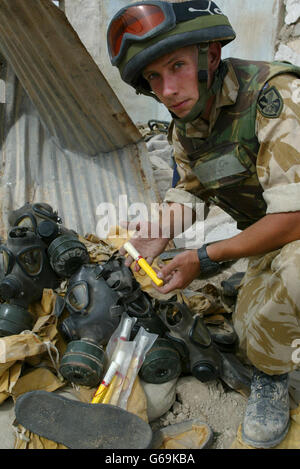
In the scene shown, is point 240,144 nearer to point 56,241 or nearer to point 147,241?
point 147,241

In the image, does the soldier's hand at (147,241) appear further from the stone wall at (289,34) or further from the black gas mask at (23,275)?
the stone wall at (289,34)

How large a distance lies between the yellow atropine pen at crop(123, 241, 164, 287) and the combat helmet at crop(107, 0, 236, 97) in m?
0.62

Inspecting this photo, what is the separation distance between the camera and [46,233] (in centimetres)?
190

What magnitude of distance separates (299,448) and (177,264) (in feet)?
2.37

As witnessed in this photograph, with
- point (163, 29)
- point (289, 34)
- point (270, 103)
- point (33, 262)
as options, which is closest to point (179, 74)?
point (163, 29)

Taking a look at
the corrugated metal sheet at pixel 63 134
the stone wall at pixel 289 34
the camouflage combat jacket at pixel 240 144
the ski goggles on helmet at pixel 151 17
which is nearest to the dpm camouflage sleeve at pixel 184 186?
the camouflage combat jacket at pixel 240 144

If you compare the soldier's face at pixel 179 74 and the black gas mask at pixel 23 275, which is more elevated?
the soldier's face at pixel 179 74

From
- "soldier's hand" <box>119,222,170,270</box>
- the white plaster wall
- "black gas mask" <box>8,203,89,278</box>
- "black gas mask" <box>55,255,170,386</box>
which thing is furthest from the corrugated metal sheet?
the white plaster wall

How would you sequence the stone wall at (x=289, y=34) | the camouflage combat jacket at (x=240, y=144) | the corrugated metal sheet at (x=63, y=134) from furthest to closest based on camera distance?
the stone wall at (x=289, y=34), the corrugated metal sheet at (x=63, y=134), the camouflage combat jacket at (x=240, y=144)

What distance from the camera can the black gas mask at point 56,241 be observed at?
1.79m

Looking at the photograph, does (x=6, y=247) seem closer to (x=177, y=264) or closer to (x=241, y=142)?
(x=177, y=264)

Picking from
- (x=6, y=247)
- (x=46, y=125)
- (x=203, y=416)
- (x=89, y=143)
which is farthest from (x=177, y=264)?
(x=46, y=125)

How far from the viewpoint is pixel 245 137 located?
137cm

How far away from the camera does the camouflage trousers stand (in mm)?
1235
